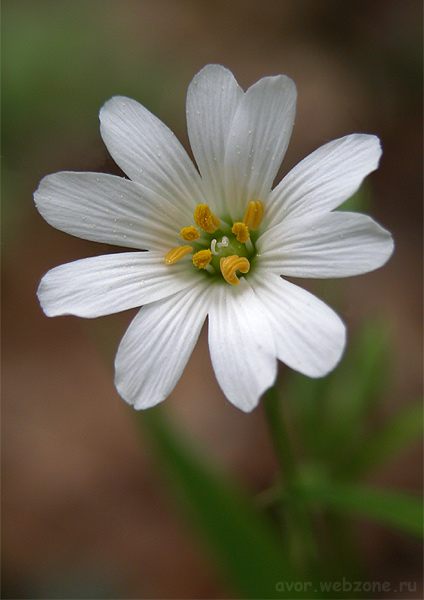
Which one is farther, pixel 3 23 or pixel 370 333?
pixel 3 23

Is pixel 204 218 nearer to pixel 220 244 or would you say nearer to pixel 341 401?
pixel 220 244

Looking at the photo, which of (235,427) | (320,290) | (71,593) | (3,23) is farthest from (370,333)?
(3,23)

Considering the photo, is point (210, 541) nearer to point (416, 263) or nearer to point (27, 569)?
point (27, 569)

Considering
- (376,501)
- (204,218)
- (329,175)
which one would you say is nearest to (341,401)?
(376,501)

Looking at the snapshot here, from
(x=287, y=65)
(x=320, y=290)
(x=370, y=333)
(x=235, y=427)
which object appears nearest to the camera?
(x=320, y=290)

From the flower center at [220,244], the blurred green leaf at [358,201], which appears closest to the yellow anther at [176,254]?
the flower center at [220,244]

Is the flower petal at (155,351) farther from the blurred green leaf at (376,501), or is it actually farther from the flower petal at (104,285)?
the blurred green leaf at (376,501)
